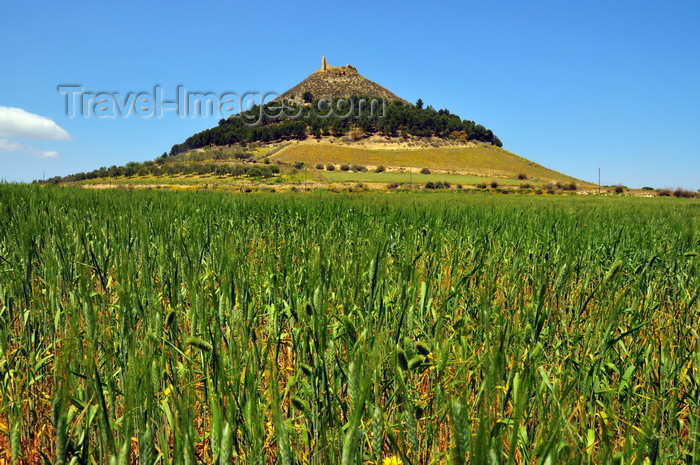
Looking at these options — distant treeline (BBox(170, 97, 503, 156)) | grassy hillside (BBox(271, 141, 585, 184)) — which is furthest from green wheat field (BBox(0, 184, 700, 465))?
distant treeline (BBox(170, 97, 503, 156))

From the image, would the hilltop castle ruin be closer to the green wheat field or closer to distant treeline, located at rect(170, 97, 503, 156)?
distant treeline, located at rect(170, 97, 503, 156)

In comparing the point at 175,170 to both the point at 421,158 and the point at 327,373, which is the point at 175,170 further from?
the point at 421,158

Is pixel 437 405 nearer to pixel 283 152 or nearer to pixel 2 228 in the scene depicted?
pixel 2 228

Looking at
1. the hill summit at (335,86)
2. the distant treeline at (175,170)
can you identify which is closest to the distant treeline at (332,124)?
the hill summit at (335,86)

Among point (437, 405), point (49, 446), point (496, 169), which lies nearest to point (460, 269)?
point (437, 405)

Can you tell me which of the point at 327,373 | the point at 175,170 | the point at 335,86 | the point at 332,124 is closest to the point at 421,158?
the point at 332,124

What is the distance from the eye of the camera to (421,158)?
70000 millimetres

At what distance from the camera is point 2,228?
325cm

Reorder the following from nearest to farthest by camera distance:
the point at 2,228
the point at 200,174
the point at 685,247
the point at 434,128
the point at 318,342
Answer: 1. the point at 318,342
2. the point at 2,228
3. the point at 685,247
4. the point at 200,174
5. the point at 434,128

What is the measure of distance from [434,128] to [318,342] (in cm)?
9447

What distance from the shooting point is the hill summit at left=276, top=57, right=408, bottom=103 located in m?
110

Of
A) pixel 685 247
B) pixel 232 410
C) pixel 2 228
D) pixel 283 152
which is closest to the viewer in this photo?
pixel 232 410

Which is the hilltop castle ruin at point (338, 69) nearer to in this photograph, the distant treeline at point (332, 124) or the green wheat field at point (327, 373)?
the distant treeline at point (332, 124)

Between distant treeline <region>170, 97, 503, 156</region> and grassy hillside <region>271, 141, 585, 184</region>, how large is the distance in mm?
9399
